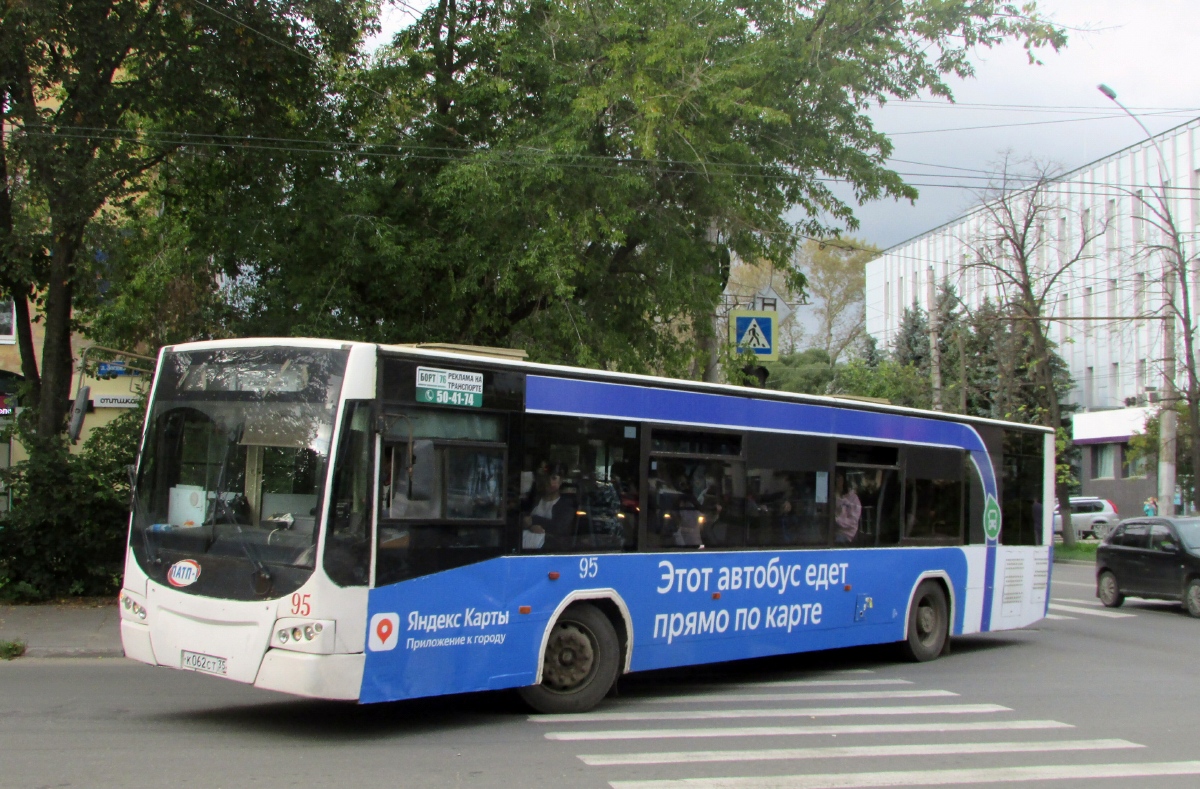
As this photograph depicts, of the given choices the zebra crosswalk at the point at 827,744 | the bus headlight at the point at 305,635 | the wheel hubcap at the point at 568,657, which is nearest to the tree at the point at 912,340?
the zebra crosswalk at the point at 827,744

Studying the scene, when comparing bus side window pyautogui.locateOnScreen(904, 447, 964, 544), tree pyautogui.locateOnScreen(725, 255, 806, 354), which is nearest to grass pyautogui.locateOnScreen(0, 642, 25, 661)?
bus side window pyautogui.locateOnScreen(904, 447, 964, 544)

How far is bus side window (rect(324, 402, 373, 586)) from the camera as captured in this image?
285 inches

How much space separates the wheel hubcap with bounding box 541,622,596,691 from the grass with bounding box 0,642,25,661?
6.21 metres

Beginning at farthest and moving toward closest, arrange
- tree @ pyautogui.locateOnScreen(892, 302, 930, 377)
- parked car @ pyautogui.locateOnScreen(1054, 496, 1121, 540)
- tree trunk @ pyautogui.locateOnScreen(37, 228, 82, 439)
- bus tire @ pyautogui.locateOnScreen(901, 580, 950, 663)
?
tree @ pyautogui.locateOnScreen(892, 302, 930, 377) < parked car @ pyautogui.locateOnScreen(1054, 496, 1121, 540) < tree trunk @ pyautogui.locateOnScreen(37, 228, 82, 439) < bus tire @ pyautogui.locateOnScreen(901, 580, 950, 663)

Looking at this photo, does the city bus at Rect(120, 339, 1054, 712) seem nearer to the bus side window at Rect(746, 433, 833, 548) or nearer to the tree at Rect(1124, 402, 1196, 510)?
the bus side window at Rect(746, 433, 833, 548)

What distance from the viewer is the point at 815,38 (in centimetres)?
1728

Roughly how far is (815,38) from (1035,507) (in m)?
8.05

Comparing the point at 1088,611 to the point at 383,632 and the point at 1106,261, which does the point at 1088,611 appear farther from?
the point at 1106,261

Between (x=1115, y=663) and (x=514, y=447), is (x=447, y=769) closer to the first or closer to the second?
(x=514, y=447)

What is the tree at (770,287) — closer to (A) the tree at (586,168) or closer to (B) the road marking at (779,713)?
(A) the tree at (586,168)

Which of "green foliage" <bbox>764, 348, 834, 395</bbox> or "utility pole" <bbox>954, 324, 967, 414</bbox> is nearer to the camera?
"utility pole" <bbox>954, 324, 967, 414</bbox>

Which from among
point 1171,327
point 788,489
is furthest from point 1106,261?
point 788,489

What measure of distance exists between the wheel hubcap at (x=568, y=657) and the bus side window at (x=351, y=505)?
2.00 m

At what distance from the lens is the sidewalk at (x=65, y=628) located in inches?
455
